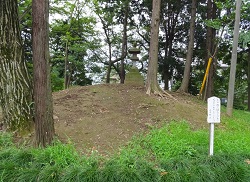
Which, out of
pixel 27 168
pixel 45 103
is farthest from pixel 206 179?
pixel 45 103

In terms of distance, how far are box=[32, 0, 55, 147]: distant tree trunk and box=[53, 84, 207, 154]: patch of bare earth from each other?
1.56 feet

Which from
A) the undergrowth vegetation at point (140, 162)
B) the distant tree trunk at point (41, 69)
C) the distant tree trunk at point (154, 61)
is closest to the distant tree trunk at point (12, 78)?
the undergrowth vegetation at point (140, 162)

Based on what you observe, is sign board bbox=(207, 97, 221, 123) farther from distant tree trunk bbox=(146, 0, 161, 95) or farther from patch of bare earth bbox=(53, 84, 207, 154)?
distant tree trunk bbox=(146, 0, 161, 95)

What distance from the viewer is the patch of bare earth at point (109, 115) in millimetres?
3634

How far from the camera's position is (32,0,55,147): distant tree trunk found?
304cm

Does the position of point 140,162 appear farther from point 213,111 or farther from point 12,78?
point 12,78

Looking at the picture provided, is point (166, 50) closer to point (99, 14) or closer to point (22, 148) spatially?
point (99, 14)

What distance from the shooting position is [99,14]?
1266 centimetres

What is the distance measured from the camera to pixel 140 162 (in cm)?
276

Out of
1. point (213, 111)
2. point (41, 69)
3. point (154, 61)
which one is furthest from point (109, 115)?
point (213, 111)

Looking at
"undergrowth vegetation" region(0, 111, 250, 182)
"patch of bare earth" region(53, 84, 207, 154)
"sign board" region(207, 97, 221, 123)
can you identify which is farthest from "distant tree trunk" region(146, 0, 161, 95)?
"sign board" region(207, 97, 221, 123)

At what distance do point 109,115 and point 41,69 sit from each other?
1.83 metres

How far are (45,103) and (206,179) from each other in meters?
2.24

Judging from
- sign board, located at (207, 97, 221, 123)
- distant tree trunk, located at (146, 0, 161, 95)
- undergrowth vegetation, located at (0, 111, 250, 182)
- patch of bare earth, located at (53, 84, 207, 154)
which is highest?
distant tree trunk, located at (146, 0, 161, 95)
